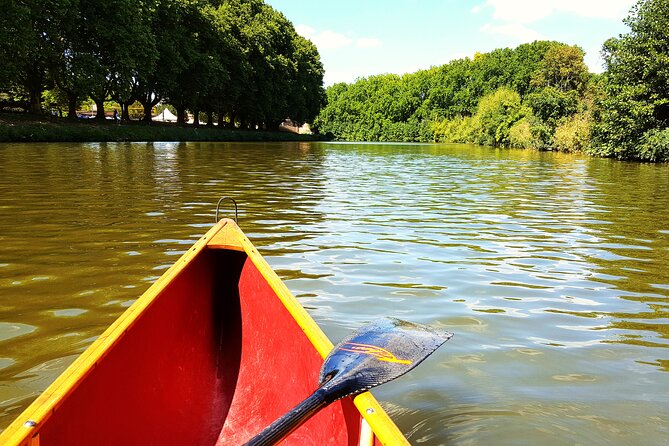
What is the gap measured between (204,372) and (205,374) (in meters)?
0.01

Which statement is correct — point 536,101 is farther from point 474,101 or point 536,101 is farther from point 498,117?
point 474,101

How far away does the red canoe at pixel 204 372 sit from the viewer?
187 centimetres

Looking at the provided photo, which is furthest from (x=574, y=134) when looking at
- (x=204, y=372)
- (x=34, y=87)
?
(x=204, y=372)

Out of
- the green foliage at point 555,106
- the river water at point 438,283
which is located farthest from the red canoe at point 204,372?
the green foliage at point 555,106

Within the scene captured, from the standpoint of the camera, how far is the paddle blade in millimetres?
2014

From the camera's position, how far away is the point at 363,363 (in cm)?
225

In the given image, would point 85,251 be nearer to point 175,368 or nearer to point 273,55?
point 175,368

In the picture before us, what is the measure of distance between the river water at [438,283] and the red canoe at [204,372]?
738mm

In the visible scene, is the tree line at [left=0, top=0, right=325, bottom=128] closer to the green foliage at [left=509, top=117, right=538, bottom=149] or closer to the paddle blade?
the green foliage at [left=509, top=117, right=538, bottom=149]

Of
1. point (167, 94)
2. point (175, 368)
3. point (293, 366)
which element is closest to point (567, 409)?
point (293, 366)

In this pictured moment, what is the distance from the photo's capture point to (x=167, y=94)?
40.5 metres

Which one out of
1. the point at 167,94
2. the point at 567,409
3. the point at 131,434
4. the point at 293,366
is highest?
the point at 167,94

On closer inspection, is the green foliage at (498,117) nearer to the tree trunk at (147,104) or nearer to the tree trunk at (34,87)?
the tree trunk at (147,104)

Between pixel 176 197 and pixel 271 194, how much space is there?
84.7 inches
